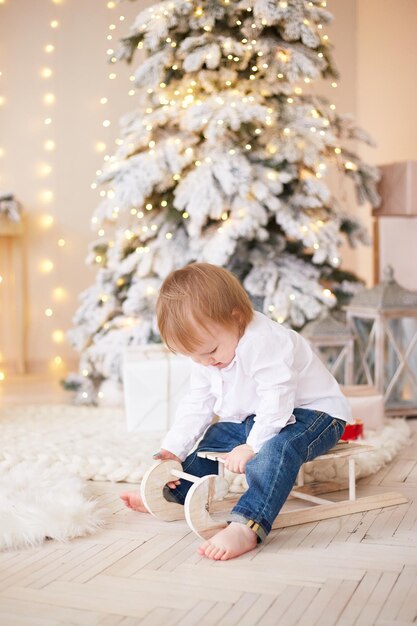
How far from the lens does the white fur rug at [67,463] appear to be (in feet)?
5.62

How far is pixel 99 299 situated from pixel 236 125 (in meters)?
0.87

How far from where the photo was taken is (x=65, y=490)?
1915 millimetres

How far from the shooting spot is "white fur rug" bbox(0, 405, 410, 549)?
1.71m

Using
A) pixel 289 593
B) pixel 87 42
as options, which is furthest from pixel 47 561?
pixel 87 42

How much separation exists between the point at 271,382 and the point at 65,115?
2.67 metres

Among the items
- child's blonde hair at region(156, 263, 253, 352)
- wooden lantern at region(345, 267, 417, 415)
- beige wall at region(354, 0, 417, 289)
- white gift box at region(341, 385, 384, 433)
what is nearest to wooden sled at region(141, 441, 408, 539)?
child's blonde hair at region(156, 263, 253, 352)

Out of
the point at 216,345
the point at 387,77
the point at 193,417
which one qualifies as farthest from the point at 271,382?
the point at 387,77

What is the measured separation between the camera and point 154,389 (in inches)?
109

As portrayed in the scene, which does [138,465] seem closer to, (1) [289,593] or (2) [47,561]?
(2) [47,561]

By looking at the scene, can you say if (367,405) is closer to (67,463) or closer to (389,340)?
(389,340)

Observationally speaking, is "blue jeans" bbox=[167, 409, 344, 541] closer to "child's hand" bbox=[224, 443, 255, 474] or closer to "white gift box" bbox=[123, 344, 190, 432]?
"child's hand" bbox=[224, 443, 255, 474]

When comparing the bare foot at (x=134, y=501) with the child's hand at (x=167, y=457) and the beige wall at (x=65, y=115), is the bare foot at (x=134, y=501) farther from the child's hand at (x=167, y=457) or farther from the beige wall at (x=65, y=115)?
the beige wall at (x=65, y=115)

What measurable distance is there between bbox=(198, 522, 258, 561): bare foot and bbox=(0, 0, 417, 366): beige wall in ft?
8.61

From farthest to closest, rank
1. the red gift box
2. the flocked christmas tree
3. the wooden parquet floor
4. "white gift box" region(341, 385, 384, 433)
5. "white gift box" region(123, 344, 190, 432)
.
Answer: the flocked christmas tree < "white gift box" region(123, 344, 190, 432) < "white gift box" region(341, 385, 384, 433) < the red gift box < the wooden parquet floor
